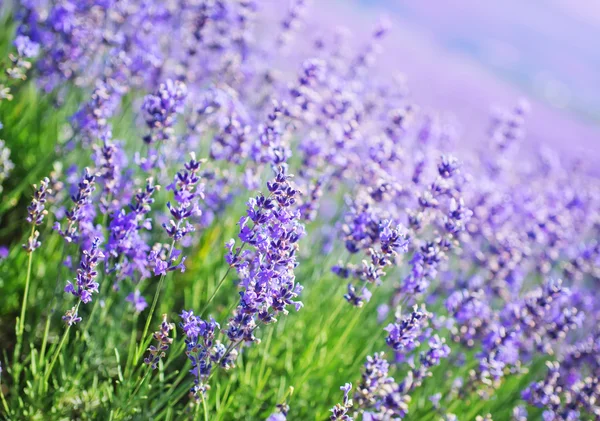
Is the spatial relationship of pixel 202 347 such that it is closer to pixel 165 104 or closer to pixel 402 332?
pixel 402 332

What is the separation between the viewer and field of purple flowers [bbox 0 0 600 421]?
2.14 metres

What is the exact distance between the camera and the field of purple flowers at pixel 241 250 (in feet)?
7.01

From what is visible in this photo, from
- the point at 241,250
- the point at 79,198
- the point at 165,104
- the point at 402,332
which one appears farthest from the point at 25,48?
the point at 402,332

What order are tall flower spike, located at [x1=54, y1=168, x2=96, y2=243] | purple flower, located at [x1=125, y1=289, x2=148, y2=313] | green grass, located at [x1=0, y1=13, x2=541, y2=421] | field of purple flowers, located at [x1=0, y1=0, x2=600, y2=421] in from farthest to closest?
purple flower, located at [x1=125, y1=289, x2=148, y2=313] < green grass, located at [x1=0, y1=13, x2=541, y2=421] < field of purple flowers, located at [x1=0, y1=0, x2=600, y2=421] < tall flower spike, located at [x1=54, y1=168, x2=96, y2=243]

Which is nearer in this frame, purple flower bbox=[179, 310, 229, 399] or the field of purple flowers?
purple flower bbox=[179, 310, 229, 399]

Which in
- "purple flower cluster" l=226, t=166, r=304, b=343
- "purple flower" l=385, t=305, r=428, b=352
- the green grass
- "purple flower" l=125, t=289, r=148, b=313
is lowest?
the green grass

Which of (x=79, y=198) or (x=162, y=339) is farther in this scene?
(x=79, y=198)

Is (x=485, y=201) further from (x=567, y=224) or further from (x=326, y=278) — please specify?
(x=326, y=278)

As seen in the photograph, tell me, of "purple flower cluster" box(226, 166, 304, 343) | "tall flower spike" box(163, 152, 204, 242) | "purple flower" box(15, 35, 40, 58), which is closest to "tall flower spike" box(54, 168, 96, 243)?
"tall flower spike" box(163, 152, 204, 242)

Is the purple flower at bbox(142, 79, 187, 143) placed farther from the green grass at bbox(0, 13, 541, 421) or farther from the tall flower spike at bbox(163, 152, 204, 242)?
the green grass at bbox(0, 13, 541, 421)

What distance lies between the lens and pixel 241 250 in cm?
197

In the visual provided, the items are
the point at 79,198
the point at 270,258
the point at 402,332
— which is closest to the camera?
the point at 270,258

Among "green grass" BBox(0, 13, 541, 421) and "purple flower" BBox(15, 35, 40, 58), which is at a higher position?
"purple flower" BBox(15, 35, 40, 58)

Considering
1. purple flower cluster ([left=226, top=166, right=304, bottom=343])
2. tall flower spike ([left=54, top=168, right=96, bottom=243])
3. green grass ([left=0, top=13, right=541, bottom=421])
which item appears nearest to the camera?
purple flower cluster ([left=226, top=166, right=304, bottom=343])
